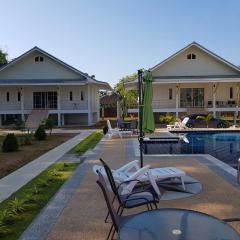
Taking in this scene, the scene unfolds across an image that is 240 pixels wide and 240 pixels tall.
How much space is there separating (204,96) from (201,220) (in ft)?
103

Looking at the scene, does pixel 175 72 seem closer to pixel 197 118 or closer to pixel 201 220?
pixel 197 118

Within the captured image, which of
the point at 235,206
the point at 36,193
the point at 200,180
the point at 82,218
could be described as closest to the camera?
the point at 82,218

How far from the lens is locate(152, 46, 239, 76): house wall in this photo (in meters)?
34.2

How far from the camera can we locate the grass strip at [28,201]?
6207 mm

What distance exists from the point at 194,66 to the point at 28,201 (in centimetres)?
2837

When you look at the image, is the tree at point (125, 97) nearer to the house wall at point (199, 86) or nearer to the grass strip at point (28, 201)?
the house wall at point (199, 86)

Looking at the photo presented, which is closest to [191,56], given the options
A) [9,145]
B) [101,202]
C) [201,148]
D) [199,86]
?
[199,86]

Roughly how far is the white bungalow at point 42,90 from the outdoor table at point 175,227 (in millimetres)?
29809

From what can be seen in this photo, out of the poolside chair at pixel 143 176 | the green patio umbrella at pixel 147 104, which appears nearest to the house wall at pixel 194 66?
the green patio umbrella at pixel 147 104

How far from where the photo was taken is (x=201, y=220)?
12.9 ft

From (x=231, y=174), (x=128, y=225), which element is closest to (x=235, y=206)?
(x=231, y=174)

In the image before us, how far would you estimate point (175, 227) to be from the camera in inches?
149

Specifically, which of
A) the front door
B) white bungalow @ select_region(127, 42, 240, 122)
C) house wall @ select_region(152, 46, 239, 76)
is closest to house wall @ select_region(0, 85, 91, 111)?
the front door

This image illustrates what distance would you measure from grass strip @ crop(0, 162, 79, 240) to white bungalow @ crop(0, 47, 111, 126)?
76.0 ft
